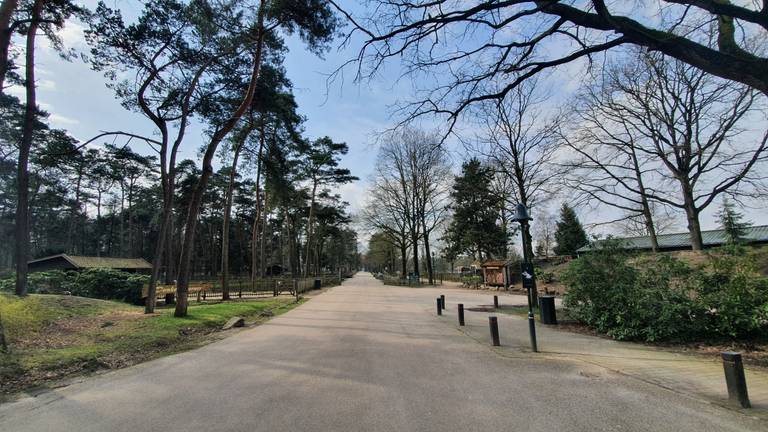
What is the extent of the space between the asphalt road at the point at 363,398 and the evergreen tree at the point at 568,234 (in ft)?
186

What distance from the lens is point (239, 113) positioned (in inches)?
577

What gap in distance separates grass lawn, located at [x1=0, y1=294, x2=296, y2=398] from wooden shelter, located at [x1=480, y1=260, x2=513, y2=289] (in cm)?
2360

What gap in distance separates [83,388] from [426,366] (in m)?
5.45

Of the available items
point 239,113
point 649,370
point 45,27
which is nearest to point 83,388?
point 649,370

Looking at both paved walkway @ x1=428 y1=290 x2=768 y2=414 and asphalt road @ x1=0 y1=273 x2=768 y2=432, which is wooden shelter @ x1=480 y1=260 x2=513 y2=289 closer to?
paved walkway @ x1=428 y1=290 x2=768 y2=414

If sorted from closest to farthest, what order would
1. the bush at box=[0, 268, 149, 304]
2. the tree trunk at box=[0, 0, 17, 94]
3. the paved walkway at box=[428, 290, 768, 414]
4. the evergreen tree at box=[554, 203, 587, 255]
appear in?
the paved walkway at box=[428, 290, 768, 414] → the tree trunk at box=[0, 0, 17, 94] → the bush at box=[0, 268, 149, 304] → the evergreen tree at box=[554, 203, 587, 255]

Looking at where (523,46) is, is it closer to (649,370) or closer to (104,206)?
(649,370)

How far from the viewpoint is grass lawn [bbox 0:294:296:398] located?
6.97m

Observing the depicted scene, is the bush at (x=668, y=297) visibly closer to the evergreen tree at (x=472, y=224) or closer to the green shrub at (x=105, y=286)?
the green shrub at (x=105, y=286)

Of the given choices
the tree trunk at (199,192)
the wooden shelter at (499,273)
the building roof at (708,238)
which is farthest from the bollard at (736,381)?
the building roof at (708,238)

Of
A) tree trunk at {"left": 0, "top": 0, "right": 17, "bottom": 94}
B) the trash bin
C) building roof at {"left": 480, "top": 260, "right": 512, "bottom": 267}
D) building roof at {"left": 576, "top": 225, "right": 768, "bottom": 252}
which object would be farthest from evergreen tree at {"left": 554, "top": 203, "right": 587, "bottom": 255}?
tree trunk at {"left": 0, "top": 0, "right": 17, "bottom": 94}

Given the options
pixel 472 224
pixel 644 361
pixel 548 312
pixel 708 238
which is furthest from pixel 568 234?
pixel 644 361

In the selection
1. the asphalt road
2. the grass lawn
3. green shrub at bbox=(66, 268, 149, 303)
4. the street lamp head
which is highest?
the street lamp head

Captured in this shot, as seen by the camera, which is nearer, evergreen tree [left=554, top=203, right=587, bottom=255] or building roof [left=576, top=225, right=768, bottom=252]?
building roof [left=576, top=225, right=768, bottom=252]
